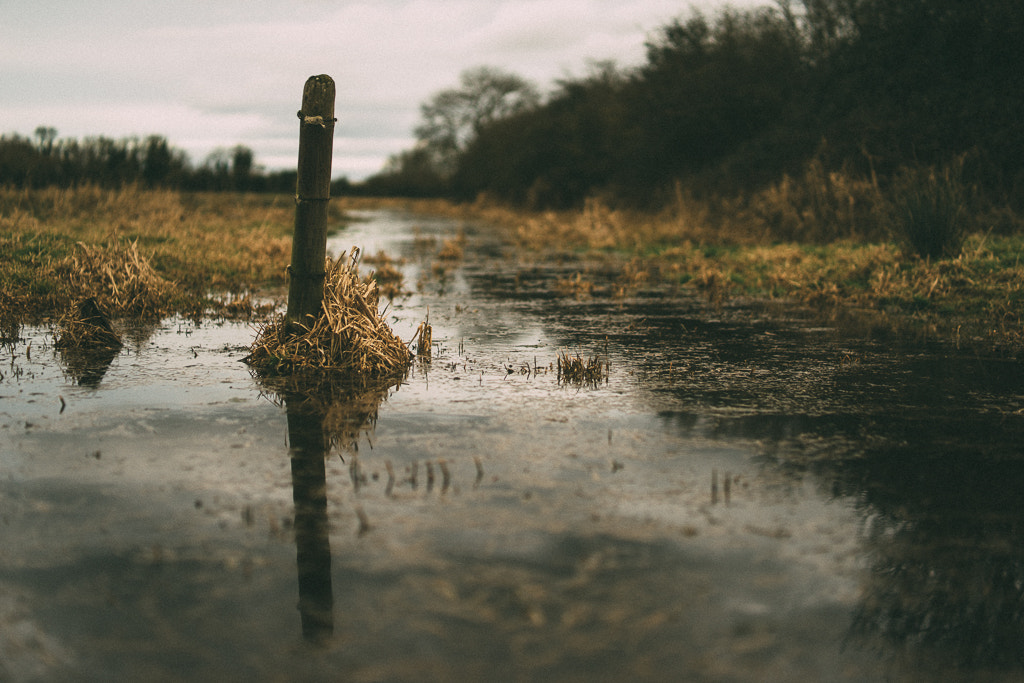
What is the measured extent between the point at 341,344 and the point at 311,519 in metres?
2.97

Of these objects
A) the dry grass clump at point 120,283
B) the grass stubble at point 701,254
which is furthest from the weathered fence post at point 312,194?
the dry grass clump at point 120,283

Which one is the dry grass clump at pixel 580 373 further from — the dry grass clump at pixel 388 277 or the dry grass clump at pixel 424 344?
the dry grass clump at pixel 388 277

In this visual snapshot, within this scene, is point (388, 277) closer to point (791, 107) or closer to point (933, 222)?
point (933, 222)

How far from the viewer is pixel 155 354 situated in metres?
7.21

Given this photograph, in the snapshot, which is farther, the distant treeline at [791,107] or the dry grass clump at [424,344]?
the distant treeline at [791,107]

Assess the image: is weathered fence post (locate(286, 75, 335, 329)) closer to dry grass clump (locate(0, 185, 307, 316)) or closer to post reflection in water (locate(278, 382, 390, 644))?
post reflection in water (locate(278, 382, 390, 644))

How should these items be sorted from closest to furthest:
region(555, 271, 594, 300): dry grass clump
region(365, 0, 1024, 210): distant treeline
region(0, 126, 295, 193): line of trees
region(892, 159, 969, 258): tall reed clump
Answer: region(892, 159, 969, 258): tall reed clump
region(555, 271, 594, 300): dry grass clump
region(365, 0, 1024, 210): distant treeline
region(0, 126, 295, 193): line of trees

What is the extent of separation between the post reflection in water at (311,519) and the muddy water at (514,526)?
0.02 metres

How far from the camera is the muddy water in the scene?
2600 millimetres

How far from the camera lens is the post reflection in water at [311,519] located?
2787mm

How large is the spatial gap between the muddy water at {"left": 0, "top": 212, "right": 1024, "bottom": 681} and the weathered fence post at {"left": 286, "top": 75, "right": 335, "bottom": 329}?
79cm

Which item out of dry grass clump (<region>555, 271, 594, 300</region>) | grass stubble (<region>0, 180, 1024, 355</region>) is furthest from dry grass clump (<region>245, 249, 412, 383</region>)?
dry grass clump (<region>555, 271, 594, 300</region>)

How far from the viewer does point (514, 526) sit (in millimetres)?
3518

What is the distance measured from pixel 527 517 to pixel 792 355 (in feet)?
14.9
